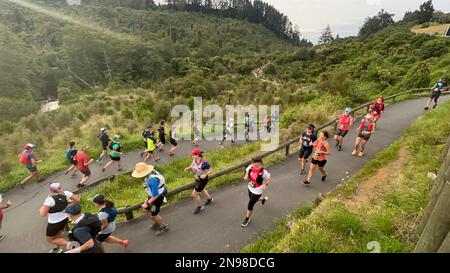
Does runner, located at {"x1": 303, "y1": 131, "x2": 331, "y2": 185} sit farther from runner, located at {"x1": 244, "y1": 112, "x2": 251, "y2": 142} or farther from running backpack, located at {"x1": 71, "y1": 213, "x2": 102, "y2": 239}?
runner, located at {"x1": 244, "y1": 112, "x2": 251, "y2": 142}

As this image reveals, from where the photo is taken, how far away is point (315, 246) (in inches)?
185

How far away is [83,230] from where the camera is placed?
181 inches

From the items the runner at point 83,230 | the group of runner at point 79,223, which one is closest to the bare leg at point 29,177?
the group of runner at point 79,223

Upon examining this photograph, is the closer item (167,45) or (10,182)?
(10,182)

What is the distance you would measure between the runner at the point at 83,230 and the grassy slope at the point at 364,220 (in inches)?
113

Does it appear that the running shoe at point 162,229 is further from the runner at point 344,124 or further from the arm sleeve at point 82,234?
the runner at point 344,124

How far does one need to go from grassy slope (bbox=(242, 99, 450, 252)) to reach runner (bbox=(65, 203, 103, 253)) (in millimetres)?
2871

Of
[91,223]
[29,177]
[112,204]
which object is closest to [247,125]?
[29,177]

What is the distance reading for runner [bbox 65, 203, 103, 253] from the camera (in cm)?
458

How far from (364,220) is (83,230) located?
505 cm

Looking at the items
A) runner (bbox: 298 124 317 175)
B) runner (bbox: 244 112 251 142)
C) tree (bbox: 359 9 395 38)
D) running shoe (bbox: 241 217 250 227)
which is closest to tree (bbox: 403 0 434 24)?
tree (bbox: 359 9 395 38)
